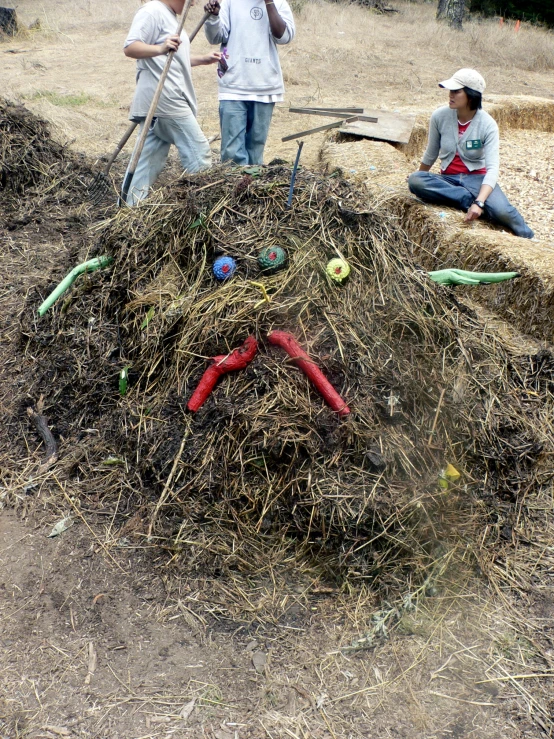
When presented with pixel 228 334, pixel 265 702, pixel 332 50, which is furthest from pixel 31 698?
pixel 332 50

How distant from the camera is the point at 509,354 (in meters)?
3.86

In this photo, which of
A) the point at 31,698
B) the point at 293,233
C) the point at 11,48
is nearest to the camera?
the point at 31,698

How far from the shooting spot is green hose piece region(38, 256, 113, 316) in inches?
137

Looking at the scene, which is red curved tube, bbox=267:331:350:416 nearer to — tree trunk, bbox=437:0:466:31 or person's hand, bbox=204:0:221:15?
person's hand, bbox=204:0:221:15

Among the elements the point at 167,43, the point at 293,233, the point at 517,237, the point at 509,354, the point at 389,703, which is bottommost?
the point at 389,703

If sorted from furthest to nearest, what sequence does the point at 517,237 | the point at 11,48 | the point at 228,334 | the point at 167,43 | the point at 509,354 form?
1. the point at 11,48
2. the point at 517,237
3. the point at 167,43
4. the point at 509,354
5. the point at 228,334

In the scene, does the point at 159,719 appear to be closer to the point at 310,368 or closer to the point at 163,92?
the point at 310,368

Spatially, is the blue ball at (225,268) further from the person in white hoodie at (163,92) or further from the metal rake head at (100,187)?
the metal rake head at (100,187)

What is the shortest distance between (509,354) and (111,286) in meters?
2.31

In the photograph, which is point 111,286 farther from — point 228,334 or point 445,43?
point 445,43

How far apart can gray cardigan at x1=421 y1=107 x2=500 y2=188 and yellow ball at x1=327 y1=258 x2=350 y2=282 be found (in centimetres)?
228

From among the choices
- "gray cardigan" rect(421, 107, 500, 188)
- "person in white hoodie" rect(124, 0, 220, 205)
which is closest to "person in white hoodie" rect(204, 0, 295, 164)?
"person in white hoodie" rect(124, 0, 220, 205)

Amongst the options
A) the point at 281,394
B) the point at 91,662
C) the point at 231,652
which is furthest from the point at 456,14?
the point at 91,662

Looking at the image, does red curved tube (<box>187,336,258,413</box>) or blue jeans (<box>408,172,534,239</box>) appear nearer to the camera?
red curved tube (<box>187,336,258,413</box>)
